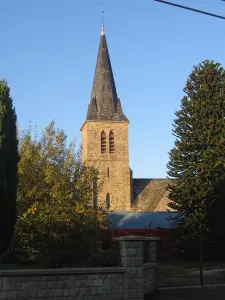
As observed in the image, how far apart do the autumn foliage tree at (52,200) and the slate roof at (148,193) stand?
33150 mm

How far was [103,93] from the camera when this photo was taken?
194ft

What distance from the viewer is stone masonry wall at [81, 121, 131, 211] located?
56969 mm

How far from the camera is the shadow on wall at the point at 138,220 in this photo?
41778 millimetres

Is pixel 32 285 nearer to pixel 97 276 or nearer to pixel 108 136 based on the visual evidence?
pixel 97 276

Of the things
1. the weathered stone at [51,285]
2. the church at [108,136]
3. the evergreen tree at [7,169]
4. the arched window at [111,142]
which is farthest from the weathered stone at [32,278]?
the arched window at [111,142]

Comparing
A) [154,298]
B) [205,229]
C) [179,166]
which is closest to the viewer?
[154,298]

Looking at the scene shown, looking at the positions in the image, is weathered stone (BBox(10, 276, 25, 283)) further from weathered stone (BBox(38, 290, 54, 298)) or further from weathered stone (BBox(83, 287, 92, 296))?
weathered stone (BBox(83, 287, 92, 296))

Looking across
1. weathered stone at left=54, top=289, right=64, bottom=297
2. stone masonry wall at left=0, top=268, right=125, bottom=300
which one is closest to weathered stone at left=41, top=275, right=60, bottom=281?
stone masonry wall at left=0, top=268, right=125, bottom=300

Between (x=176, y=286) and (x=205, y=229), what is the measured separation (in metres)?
15.4

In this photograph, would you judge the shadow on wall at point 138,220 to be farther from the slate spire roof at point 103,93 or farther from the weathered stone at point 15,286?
the weathered stone at point 15,286

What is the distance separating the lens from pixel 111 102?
195 ft

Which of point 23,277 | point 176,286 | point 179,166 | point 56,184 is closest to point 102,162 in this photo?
point 179,166

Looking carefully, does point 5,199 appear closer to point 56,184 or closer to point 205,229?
point 56,184

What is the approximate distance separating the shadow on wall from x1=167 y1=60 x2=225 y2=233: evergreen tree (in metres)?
10.9
